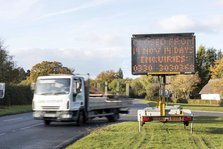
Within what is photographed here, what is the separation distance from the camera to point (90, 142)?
13.5m

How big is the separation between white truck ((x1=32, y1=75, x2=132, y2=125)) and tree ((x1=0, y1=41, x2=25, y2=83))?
35688mm

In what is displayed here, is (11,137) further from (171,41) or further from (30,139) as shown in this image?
(171,41)

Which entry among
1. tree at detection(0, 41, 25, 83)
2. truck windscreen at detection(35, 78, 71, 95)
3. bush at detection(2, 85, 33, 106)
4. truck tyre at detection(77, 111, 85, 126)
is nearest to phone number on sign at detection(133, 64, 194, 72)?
truck windscreen at detection(35, 78, 71, 95)

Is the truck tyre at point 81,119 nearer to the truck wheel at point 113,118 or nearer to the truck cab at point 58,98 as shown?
the truck cab at point 58,98

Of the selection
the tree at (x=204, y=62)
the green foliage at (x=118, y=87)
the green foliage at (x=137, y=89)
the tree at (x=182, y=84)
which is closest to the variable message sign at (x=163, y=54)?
the green foliage at (x=118, y=87)

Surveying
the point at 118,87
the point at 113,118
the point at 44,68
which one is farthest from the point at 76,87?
the point at 44,68

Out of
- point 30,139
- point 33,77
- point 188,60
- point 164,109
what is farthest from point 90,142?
point 33,77

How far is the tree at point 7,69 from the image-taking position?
57559mm

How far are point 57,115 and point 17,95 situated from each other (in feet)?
99.2

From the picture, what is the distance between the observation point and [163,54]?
56.4 feet

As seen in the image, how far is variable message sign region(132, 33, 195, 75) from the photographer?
1706cm

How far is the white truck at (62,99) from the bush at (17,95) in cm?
2614

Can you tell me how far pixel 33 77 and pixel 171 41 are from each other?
6748 cm

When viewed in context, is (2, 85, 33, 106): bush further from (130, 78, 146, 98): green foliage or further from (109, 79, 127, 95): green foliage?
(130, 78, 146, 98): green foliage
